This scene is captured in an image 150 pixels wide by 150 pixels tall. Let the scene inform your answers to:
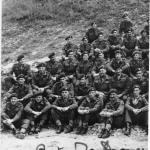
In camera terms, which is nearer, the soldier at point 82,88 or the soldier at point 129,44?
the soldier at point 82,88

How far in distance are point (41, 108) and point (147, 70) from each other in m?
2.63

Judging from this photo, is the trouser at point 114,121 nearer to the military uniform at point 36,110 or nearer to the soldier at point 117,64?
the military uniform at point 36,110

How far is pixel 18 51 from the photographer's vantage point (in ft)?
44.8

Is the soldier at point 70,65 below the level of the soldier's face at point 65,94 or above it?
above

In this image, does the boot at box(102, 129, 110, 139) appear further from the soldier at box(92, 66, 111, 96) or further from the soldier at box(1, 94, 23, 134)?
the soldier at box(1, 94, 23, 134)

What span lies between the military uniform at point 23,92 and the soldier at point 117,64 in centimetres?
206

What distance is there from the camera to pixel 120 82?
9.22m

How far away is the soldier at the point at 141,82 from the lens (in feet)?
28.4

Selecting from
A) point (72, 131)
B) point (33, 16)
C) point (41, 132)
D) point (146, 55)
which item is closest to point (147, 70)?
point (146, 55)

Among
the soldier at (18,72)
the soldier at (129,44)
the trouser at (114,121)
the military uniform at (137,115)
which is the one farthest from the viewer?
the soldier at (18,72)

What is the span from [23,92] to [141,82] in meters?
2.90

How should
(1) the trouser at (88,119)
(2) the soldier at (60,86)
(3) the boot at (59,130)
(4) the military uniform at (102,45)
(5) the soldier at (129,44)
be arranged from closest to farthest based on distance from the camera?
(1) the trouser at (88,119), (3) the boot at (59,130), (2) the soldier at (60,86), (5) the soldier at (129,44), (4) the military uniform at (102,45)

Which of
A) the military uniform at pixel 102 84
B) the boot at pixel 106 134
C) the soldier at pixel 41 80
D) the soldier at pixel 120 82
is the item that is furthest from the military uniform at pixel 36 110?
the soldier at pixel 120 82

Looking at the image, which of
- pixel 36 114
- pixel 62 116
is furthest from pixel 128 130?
pixel 36 114
